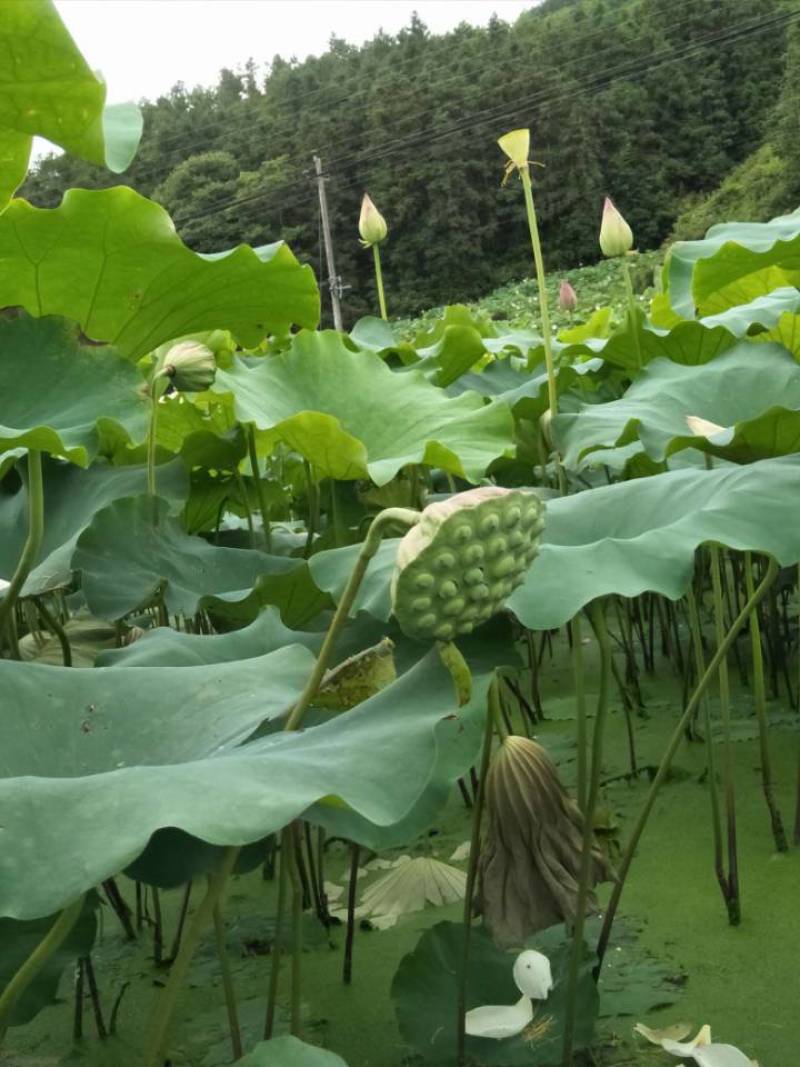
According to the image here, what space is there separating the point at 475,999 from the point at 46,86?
78 centimetres

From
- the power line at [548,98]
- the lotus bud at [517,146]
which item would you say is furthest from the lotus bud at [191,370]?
the power line at [548,98]

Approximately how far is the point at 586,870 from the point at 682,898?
0.40 meters

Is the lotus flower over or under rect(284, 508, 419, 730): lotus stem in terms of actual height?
under

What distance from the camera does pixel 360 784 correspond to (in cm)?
58

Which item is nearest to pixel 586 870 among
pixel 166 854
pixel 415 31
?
pixel 166 854

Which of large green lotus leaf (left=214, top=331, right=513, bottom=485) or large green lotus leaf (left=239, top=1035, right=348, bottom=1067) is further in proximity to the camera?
large green lotus leaf (left=214, top=331, right=513, bottom=485)

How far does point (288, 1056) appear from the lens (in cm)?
66

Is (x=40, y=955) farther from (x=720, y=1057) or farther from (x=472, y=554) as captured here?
(x=720, y=1057)

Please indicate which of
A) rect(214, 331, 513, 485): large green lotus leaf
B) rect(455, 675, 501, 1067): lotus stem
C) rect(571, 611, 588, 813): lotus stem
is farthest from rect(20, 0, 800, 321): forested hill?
rect(455, 675, 501, 1067): lotus stem

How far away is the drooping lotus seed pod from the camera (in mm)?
584

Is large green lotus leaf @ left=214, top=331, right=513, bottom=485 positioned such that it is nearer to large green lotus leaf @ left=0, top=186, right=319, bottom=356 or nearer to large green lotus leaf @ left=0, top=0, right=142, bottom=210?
large green lotus leaf @ left=0, top=186, right=319, bottom=356

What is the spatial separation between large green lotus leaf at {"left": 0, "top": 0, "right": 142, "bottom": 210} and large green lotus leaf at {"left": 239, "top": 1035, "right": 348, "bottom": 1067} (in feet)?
2.13

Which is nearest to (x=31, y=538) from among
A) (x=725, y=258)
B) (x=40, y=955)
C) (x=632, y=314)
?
(x=40, y=955)

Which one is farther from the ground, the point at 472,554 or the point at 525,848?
the point at 472,554
